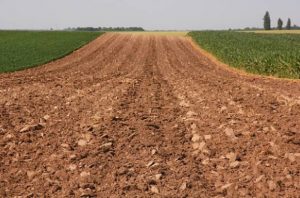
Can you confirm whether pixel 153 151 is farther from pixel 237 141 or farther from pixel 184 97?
pixel 184 97

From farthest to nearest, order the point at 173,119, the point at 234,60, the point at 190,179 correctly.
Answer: the point at 234,60, the point at 173,119, the point at 190,179

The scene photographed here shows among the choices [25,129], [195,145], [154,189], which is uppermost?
[25,129]

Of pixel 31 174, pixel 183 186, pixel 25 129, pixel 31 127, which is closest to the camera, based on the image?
pixel 183 186

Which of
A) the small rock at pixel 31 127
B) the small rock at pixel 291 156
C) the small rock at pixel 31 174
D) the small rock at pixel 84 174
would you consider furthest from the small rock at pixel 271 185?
the small rock at pixel 31 127

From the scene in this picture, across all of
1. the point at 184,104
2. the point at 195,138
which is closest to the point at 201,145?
the point at 195,138

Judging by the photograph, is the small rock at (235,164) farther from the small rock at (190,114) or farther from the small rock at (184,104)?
the small rock at (184,104)

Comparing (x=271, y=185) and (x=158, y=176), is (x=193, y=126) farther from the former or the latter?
(x=271, y=185)

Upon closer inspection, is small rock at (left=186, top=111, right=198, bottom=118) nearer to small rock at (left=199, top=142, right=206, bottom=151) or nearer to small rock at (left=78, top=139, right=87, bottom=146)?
small rock at (left=199, top=142, right=206, bottom=151)

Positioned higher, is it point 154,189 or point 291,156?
point 291,156

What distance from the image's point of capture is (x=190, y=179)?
7137 mm

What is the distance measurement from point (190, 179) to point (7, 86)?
13.7 m

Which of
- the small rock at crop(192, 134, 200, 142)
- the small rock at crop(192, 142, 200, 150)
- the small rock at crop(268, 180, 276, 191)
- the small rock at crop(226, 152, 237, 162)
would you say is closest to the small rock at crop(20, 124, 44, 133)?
the small rock at crop(192, 134, 200, 142)

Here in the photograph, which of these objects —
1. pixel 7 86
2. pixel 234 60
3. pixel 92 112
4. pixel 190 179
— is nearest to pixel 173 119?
pixel 92 112

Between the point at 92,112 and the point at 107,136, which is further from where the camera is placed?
the point at 92,112
